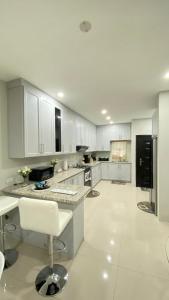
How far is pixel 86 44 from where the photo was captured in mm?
1544

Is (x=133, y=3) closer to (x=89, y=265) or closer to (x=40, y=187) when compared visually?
(x=40, y=187)

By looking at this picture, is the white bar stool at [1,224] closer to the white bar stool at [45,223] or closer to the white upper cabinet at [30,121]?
the white bar stool at [45,223]

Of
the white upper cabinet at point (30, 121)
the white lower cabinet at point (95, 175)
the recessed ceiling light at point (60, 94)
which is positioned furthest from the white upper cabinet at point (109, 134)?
the recessed ceiling light at point (60, 94)

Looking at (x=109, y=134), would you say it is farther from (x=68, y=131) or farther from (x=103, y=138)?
(x=68, y=131)

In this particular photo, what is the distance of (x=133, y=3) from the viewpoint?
3.62 ft

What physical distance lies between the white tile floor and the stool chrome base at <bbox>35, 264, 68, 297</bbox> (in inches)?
2.3

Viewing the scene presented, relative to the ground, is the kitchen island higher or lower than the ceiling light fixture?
lower

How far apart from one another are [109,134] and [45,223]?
217 inches

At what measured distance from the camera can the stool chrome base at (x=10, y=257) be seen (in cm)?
188

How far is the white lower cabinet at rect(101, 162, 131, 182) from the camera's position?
19.8 ft

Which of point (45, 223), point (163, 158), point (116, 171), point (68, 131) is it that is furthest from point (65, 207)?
point (116, 171)

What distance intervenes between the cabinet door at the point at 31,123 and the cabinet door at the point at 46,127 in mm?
110

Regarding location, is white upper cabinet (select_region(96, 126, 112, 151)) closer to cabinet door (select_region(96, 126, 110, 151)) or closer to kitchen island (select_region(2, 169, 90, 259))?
cabinet door (select_region(96, 126, 110, 151))

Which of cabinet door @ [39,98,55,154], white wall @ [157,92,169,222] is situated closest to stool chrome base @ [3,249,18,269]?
cabinet door @ [39,98,55,154]
